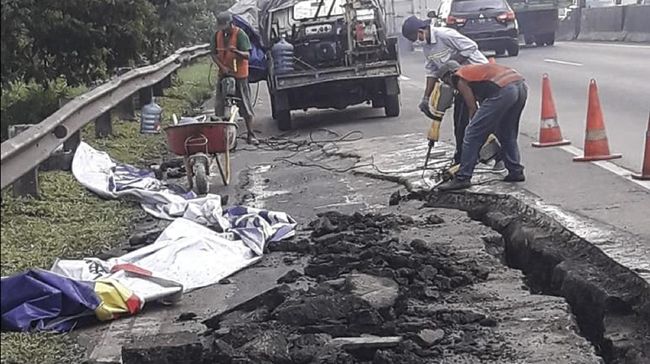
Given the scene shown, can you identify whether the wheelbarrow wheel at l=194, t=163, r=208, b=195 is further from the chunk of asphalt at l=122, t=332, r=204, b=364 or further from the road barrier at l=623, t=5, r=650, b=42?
the road barrier at l=623, t=5, r=650, b=42

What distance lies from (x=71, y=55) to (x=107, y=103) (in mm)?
1489

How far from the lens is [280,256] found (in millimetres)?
7309

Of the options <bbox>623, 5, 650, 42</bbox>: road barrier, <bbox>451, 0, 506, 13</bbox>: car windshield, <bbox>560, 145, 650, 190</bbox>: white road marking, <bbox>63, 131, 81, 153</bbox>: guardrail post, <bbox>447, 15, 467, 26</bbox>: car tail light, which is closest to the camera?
<bbox>560, 145, 650, 190</bbox>: white road marking

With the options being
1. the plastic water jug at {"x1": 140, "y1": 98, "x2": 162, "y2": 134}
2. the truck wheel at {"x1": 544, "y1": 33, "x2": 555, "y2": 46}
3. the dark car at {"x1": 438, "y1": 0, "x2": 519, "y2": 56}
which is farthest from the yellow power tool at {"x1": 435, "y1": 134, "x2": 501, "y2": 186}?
the truck wheel at {"x1": 544, "y1": 33, "x2": 555, "y2": 46}

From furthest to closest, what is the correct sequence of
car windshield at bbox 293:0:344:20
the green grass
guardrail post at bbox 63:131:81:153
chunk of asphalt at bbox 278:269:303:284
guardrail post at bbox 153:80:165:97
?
→ guardrail post at bbox 153:80:165:97 → car windshield at bbox 293:0:344:20 → guardrail post at bbox 63:131:81:153 → chunk of asphalt at bbox 278:269:303:284 → the green grass

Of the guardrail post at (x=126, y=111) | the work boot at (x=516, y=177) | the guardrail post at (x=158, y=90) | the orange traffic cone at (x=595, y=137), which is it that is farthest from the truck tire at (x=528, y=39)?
the work boot at (x=516, y=177)

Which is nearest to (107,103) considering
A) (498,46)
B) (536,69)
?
(536,69)

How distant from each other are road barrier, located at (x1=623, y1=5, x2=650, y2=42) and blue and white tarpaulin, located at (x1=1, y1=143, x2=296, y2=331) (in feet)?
87.9

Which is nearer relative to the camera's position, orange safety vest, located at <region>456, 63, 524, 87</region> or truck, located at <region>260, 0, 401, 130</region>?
orange safety vest, located at <region>456, 63, 524, 87</region>

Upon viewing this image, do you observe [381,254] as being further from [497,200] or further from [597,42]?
[597,42]

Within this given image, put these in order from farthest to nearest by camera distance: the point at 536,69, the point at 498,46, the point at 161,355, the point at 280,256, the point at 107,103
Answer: the point at 498,46 < the point at 536,69 < the point at 107,103 < the point at 280,256 < the point at 161,355

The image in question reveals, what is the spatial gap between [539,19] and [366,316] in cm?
3168

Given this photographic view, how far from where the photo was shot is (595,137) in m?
10.4

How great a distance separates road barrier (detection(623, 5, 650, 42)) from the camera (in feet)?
110
